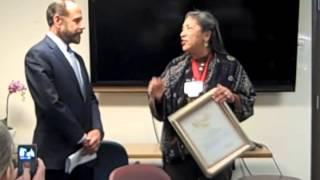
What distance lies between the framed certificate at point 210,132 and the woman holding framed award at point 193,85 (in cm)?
7

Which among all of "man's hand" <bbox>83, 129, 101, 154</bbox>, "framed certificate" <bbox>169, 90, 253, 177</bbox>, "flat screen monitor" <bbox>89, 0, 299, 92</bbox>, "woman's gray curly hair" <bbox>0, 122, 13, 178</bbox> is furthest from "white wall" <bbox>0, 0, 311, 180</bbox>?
"woman's gray curly hair" <bbox>0, 122, 13, 178</bbox>

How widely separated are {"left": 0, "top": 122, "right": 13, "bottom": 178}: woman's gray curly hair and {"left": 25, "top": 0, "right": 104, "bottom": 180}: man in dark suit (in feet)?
4.46

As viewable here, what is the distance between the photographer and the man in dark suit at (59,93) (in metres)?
2.95

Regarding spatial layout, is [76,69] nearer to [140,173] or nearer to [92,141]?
[92,141]

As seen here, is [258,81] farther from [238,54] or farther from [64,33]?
[64,33]

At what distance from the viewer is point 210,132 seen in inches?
115

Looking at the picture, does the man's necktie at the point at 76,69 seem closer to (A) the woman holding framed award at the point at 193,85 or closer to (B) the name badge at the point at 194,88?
(A) the woman holding framed award at the point at 193,85

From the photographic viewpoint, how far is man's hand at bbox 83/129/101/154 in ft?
10.1

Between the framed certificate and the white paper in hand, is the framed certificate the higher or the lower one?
the higher one

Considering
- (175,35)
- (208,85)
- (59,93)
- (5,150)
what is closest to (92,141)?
(59,93)

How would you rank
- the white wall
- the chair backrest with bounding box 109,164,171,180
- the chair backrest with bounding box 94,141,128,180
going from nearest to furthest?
the chair backrest with bounding box 109,164,171,180 → the chair backrest with bounding box 94,141,128,180 → the white wall

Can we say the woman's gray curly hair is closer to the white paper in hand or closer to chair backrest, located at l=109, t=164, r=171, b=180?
chair backrest, located at l=109, t=164, r=171, b=180

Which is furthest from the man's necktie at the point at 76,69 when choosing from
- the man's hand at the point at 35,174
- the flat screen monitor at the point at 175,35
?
the man's hand at the point at 35,174

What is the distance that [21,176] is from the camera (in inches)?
74.3
